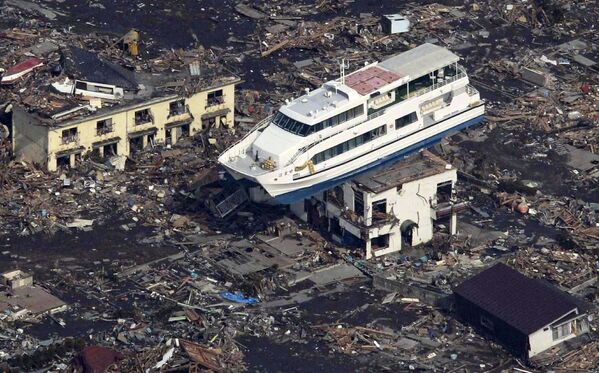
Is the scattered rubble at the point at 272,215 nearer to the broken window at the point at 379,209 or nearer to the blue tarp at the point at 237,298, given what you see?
the blue tarp at the point at 237,298

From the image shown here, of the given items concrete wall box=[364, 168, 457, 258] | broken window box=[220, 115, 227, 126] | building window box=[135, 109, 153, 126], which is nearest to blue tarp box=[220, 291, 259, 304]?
concrete wall box=[364, 168, 457, 258]

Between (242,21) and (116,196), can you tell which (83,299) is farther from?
(242,21)

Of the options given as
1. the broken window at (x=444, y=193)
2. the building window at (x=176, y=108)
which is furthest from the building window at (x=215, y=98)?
the broken window at (x=444, y=193)

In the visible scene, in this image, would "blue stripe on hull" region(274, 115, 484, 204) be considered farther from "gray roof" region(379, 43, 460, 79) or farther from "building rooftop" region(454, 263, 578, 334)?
"building rooftop" region(454, 263, 578, 334)

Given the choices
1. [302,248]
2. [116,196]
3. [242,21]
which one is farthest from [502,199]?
[242,21]

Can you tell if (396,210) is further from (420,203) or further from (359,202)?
(359,202)

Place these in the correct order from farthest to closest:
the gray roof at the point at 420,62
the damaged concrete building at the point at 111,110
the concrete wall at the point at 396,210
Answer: the damaged concrete building at the point at 111,110, the gray roof at the point at 420,62, the concrete wall at the point at 396,210
